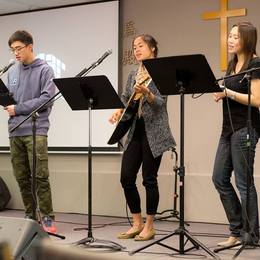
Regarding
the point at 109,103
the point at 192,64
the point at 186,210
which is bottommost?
the point at 186,210

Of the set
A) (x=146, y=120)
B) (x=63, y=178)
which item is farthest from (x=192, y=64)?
(x=63, y=178)

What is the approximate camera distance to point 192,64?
2.80 meters

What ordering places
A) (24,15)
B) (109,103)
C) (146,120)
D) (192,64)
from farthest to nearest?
(24,15) < (146,120) < (109,103) < (192,64)

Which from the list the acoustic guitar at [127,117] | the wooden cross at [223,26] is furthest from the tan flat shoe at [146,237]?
the wooden cross at [223,26]

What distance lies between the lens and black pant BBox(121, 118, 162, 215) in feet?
11.5

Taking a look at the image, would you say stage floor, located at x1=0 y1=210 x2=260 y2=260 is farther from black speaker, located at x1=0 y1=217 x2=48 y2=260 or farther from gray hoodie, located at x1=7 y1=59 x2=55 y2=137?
black speaker, located at x1=0 y1=217 x2=48 y2=260

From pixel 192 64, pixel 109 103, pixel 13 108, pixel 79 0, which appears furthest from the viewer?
pixel 79 0

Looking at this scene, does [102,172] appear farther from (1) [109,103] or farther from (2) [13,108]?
(1) [109,103]

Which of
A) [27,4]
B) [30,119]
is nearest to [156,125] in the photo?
[30,119]

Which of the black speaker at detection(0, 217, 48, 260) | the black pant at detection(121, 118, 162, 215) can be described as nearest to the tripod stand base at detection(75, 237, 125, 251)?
the black pant at detection(121, 118, 162, 215)

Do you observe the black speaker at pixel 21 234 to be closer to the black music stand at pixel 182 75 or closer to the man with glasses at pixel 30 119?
the black music stand at pixel 182 75

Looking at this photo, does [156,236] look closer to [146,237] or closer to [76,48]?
[146,237]

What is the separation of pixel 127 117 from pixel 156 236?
0.99 m

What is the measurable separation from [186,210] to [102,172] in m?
0.98
